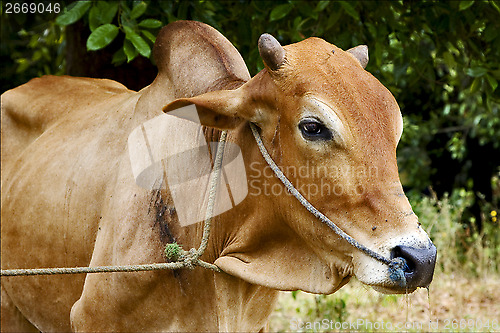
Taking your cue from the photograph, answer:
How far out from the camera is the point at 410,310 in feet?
17.8

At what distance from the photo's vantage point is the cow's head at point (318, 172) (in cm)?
204

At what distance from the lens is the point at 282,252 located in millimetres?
2379

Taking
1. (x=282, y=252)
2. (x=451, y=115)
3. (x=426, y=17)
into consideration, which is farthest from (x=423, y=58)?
(x=451, y=115)

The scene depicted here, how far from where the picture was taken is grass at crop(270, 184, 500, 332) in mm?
4918

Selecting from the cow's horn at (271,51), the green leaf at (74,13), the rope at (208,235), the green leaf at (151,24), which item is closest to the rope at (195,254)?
the rope at (208,235)

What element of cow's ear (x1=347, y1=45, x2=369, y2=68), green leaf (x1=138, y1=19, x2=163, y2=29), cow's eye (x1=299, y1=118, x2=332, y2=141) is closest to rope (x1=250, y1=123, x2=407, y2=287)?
cow's eye (x1=299, y1=118, x2=332, y2=141)

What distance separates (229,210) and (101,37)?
4.04 feet

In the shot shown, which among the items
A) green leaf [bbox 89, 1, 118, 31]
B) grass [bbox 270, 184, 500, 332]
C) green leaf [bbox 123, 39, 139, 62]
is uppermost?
green leaf [bbox 89, 1, 118, 31]

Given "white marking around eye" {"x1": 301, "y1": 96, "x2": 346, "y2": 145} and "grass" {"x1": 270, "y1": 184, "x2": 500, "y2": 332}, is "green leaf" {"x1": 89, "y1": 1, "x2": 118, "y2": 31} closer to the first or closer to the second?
"white marking around eye" {"x1": 301, "y1": 96, "x2": 346, "y2": 145}

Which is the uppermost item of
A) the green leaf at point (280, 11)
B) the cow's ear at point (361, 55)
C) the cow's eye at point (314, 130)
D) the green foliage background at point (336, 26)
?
the cow's eye at point (314, 130)

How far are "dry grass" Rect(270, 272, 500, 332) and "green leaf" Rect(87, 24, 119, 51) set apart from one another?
235 centimetres

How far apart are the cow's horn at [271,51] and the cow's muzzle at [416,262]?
0.76m

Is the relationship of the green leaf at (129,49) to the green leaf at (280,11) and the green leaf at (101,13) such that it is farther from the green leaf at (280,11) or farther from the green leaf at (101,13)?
the green leaf at (280,11)

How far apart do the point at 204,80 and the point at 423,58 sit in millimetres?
2154
